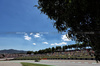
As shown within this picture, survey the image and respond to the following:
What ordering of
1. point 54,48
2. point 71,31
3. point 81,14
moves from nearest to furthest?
point 81,14
point 71,31
point 54,48

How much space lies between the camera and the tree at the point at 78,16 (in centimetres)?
588

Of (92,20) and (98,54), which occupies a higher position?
(92,20)

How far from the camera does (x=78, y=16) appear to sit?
6.86m

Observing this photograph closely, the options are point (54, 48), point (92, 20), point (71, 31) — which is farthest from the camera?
point (54, 48)

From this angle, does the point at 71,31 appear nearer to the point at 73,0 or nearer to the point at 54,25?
the point at 54,25

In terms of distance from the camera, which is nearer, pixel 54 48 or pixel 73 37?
pixel 73 37

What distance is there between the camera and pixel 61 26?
28.5 feet

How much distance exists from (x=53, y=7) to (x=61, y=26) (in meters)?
1.91

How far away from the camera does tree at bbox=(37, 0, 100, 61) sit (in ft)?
19.3

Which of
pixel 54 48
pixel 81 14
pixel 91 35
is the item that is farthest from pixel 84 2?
pixel 54 48

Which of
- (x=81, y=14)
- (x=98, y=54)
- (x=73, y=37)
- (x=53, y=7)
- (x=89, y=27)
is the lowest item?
(x=98, y=54)

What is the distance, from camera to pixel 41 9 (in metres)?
8.54

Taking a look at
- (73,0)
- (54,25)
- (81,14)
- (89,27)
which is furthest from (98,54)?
(73,0)

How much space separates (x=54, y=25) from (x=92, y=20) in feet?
9.37
